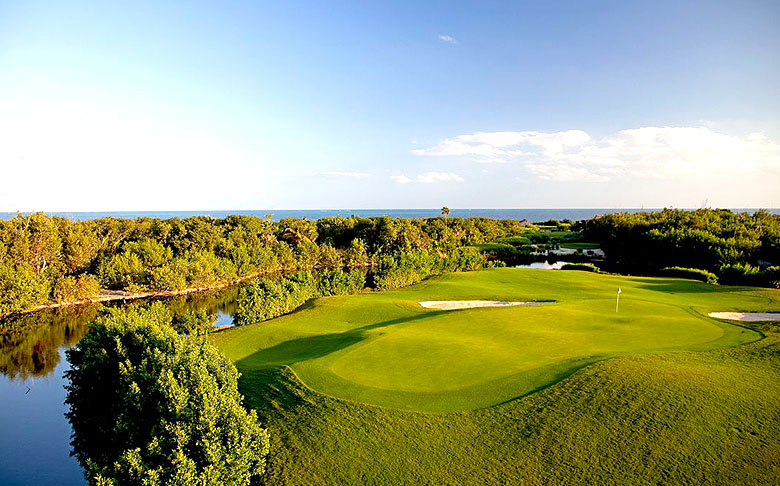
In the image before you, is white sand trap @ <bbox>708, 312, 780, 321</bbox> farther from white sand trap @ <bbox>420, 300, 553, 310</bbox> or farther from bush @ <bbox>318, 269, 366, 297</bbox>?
bush @ <bbox>318, 269, 366, 297</bbox>

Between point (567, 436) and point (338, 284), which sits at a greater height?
point (567, 436)

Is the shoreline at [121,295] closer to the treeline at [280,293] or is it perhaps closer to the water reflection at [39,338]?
the water reflection at [39,338]

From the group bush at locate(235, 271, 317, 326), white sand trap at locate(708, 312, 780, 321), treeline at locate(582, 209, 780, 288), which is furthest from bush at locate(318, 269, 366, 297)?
A: treeline at locate(582, 209, 780, 288)

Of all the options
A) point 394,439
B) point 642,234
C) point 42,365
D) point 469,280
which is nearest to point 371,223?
point 469,280

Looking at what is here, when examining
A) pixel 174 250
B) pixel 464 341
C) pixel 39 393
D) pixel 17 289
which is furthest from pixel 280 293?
pixel 174 250

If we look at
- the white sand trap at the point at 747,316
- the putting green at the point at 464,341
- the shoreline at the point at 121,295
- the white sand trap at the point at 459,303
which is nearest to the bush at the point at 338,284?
the putting green at the point at 464,341

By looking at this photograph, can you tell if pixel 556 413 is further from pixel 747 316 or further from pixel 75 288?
pixel 75 288
